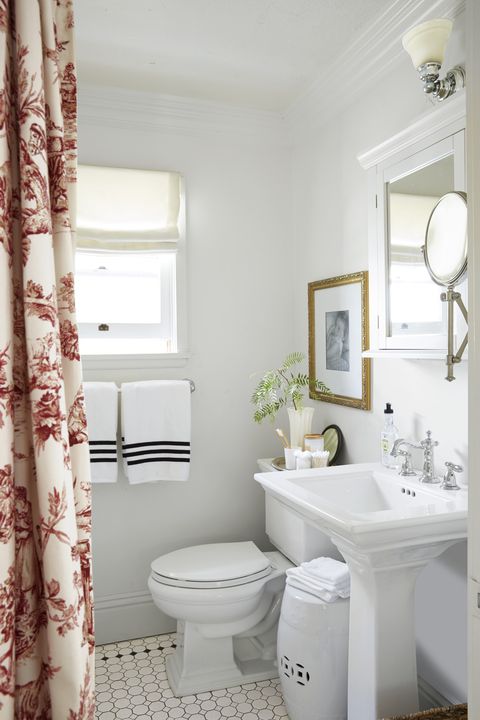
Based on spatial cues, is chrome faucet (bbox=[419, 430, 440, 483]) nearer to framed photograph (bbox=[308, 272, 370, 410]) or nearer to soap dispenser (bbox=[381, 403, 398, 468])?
soap dispenser (bbox=[381, 403, 398, 468])

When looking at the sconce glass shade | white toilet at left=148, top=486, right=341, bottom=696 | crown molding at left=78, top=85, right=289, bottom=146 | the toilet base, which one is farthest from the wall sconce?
the toilet base

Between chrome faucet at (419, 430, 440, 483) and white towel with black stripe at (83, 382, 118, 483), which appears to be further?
white towel with black stripe at (83, 382, 118, 483)

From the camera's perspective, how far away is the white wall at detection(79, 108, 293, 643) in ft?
8.59

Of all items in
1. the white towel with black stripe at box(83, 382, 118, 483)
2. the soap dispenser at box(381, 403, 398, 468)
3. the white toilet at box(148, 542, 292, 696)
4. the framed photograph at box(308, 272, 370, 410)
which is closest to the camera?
the soap dispenser at box(381, 403, 398, 468)

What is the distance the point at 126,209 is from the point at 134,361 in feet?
2.30

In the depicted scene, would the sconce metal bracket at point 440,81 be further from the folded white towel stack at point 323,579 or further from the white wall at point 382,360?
the folded white towel stack at point 323,579

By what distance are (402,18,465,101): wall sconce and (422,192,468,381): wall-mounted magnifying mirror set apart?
33cm

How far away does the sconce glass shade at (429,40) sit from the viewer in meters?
1.62

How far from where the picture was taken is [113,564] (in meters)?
2.62

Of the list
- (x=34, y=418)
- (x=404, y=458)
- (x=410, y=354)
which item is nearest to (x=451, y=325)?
(x=410, y=354)

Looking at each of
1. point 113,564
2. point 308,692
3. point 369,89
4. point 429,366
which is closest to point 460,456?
point 429,366

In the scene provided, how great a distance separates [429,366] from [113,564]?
66.1 inches

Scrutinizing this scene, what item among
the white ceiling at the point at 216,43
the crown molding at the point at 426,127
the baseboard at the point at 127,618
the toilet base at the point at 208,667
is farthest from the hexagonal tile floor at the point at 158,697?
the white ceiling at the point at 216,43

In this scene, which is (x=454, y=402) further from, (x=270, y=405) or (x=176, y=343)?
(x=176, y=343)
